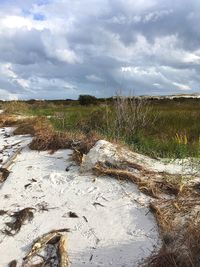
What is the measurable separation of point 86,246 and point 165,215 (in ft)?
3.27

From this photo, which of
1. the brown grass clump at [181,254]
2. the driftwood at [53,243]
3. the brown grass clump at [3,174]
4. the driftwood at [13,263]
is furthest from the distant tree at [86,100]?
the brown grass clump at [181,254]

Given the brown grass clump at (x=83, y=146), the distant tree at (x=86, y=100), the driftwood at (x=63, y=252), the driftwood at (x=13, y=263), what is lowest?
the distant tree at (x=86, y=100)

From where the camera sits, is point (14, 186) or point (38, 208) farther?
point (14, 186)

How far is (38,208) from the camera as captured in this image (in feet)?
20.7

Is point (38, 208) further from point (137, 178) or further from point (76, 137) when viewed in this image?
point (76, 137)

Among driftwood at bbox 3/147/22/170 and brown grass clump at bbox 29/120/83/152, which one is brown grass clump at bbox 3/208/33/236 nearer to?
driftwood at bbox 3/147/22/170

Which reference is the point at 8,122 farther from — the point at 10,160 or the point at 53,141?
the point at 10,160

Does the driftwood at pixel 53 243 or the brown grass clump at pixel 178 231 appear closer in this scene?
the brown grass clump at pixel 178 231

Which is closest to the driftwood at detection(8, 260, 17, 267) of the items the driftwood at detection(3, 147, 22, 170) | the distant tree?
the driftwood at detection(3, 147, 22, 170)

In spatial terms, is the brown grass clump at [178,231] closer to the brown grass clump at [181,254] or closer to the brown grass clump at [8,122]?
the brown grass clump at [181,254]

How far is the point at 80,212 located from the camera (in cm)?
612

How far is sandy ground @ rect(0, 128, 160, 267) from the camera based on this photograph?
17.4 ft

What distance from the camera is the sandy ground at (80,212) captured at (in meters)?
5.29

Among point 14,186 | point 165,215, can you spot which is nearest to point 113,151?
point 14,186
